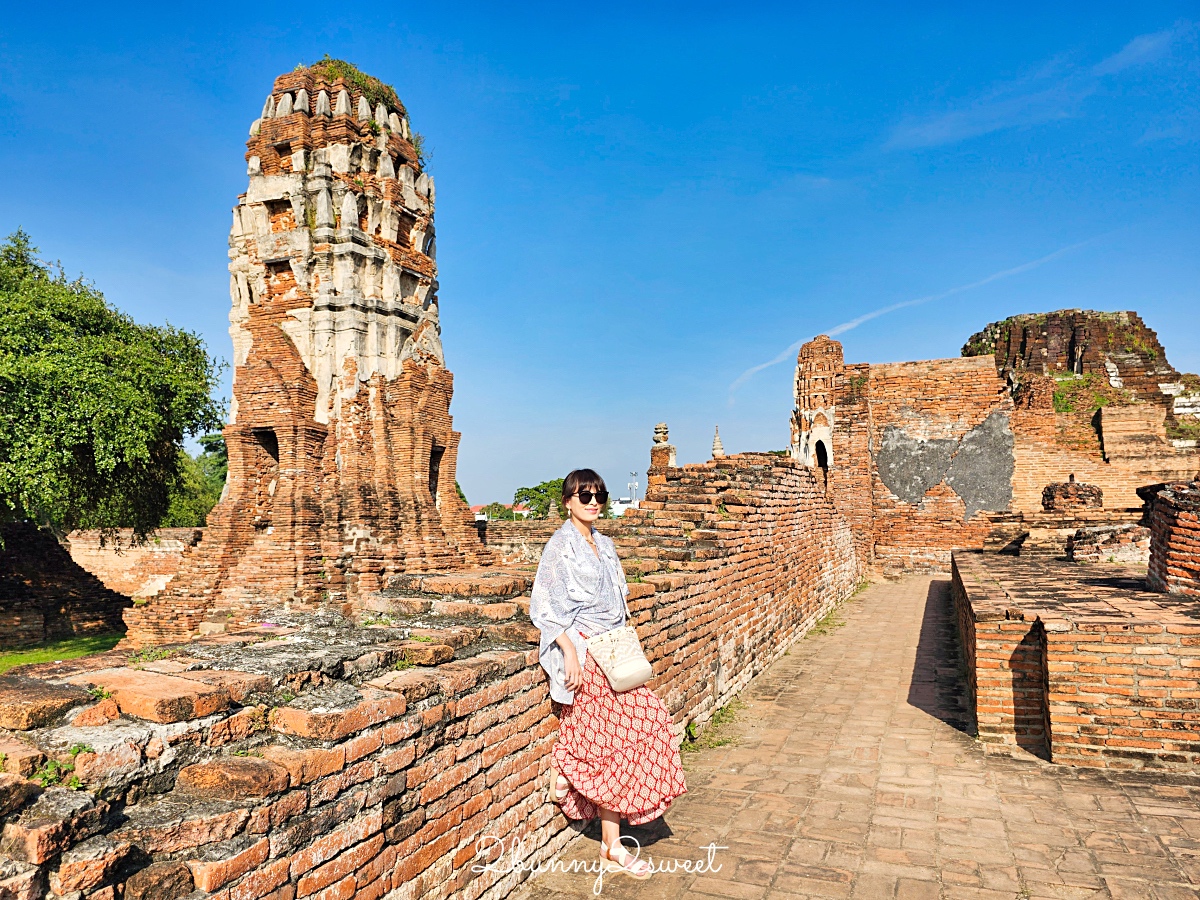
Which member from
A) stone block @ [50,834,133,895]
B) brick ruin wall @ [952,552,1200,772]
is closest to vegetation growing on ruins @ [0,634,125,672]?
stone block @ [50,834,133,895]

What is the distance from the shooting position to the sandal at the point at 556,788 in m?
3.24

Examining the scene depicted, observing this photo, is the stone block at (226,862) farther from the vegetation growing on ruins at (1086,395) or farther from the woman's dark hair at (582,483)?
the vegetation growing on ruins at (1086,395)

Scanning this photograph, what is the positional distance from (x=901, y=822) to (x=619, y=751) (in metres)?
1.61

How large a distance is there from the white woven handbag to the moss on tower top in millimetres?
12143

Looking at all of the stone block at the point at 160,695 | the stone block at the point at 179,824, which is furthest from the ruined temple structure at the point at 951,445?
the stone block at the point at 179,824

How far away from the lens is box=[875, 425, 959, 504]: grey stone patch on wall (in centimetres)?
1817

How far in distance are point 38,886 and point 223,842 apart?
381mm

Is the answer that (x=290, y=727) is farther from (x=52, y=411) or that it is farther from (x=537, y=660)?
(x=52, y=411)

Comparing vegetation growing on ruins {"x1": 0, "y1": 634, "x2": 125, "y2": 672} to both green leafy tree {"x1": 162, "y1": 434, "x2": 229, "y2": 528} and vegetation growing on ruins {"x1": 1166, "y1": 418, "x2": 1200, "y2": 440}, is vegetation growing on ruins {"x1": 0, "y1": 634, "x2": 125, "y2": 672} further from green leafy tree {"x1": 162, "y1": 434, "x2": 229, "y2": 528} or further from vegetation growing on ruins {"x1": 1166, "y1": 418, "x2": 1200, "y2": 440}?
vegetation growing on ruins {"x1": 1166, "y1": 418, "x2": 1200, "y2": 440}

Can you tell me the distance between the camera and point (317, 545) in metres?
10.6

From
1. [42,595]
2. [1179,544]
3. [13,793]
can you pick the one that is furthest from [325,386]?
[1179,544]

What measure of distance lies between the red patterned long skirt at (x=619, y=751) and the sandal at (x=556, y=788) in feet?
0.40

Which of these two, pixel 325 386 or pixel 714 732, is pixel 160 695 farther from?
pixel 325 386

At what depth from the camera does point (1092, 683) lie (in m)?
4.27
